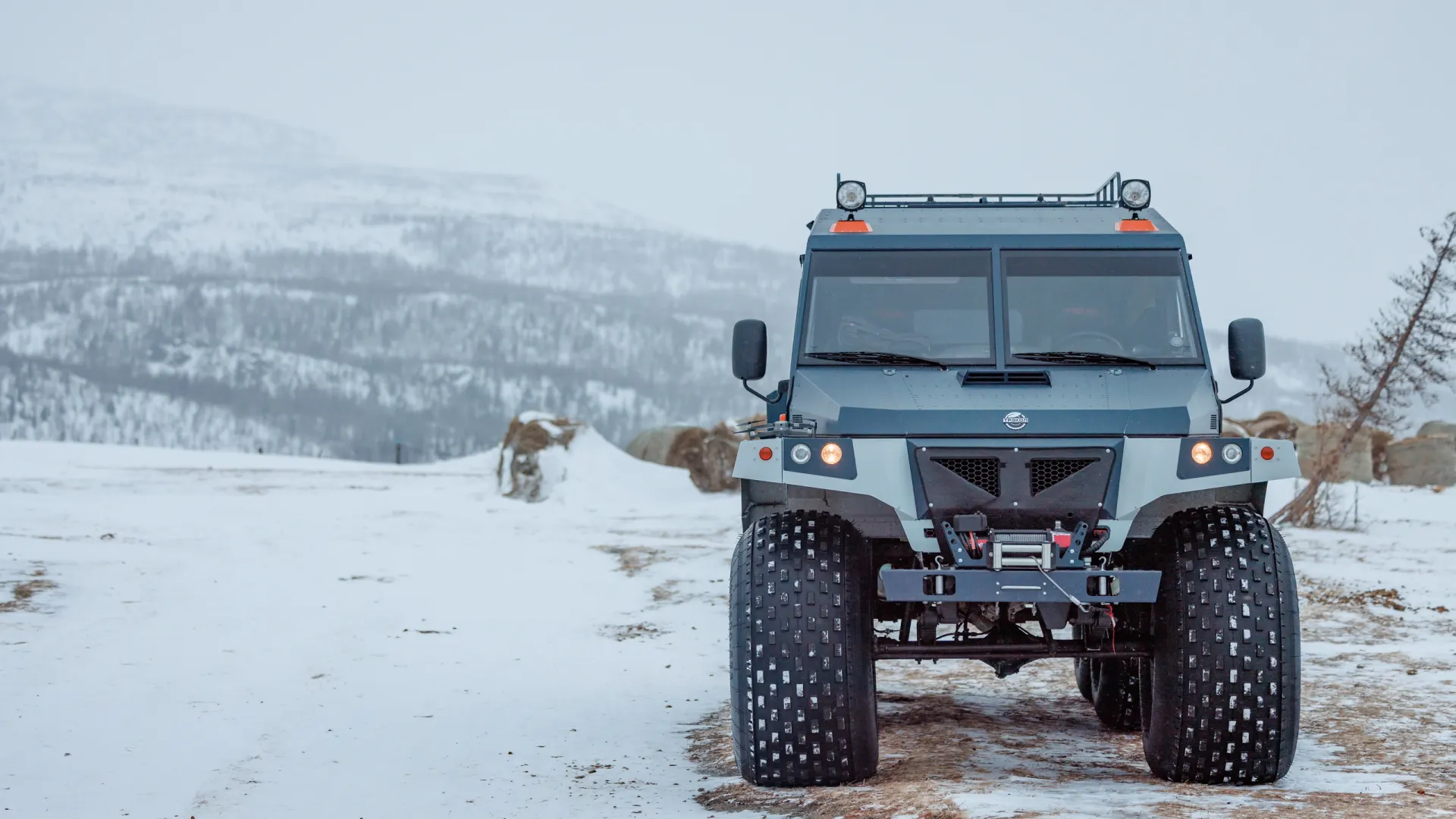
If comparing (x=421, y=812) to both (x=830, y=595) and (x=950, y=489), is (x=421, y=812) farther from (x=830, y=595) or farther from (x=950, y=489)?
(x=950, y=489)

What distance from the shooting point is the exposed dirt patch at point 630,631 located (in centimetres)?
1311

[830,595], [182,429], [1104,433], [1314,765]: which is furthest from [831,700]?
[182,429]

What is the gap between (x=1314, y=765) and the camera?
Result: 7129 millimetres

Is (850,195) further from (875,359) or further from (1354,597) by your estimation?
(1354,597)

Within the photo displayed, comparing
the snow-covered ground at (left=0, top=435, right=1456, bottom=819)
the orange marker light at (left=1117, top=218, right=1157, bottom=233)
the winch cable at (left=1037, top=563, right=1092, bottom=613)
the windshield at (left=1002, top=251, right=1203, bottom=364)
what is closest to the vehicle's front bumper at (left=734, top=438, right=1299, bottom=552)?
the winch cable at (left=1037, top=563, right=1092, bottom=613)

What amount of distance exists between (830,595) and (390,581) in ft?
36.6

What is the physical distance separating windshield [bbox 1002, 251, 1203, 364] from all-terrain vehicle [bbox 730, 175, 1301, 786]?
0.16 feet

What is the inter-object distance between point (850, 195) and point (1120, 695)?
3.32 m

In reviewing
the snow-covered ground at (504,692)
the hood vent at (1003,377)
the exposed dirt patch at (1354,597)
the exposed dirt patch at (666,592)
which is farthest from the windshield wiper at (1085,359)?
the exposed dirt patch at (666,592)

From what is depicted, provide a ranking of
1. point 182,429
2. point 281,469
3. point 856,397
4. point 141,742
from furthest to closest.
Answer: point 182,429 < point 281,469 < point 141,742 < point 856,397

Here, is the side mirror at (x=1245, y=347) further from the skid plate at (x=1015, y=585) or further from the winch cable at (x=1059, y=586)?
the winch cable at (x=1059, y=586)

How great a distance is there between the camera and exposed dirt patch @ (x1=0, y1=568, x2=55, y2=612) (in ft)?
43.1

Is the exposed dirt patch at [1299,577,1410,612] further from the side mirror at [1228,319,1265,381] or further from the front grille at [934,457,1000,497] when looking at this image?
the front grille at [934,457,1000,497]

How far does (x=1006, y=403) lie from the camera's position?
6777 mm
